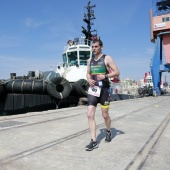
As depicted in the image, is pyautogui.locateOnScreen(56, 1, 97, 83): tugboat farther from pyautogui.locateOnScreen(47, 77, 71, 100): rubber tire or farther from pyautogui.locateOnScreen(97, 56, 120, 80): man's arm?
pyautogui.locateOnScreen(97, 56, 120, 80): man's arm

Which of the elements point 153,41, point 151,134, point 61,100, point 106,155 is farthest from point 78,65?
point 153,41

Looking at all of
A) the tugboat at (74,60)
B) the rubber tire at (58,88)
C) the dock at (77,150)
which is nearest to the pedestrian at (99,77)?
the dock at (77,150)

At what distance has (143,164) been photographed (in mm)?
3258

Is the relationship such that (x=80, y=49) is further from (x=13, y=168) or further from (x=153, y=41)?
(x=153, y=41)

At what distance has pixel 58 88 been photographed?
1619cm

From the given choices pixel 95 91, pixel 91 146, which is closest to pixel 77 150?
pixel 91 146

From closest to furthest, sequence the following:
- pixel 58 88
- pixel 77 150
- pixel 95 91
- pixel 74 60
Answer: pixel 77 150, pixel 95 91, pixel 58 88, pixel 74 60

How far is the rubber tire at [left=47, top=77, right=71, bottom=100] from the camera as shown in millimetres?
15280

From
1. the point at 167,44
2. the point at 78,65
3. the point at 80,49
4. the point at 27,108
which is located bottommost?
the point at 27,108

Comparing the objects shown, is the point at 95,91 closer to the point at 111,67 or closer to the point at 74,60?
the point at 111,67

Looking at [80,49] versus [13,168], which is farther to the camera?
[80,49]

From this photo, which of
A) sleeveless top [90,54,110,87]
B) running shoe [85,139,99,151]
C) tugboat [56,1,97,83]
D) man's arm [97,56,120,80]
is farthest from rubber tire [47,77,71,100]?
running shoe [85,139,99,151]

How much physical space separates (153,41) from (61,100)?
34.5m

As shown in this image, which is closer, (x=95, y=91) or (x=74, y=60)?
(x=95, y=91)
